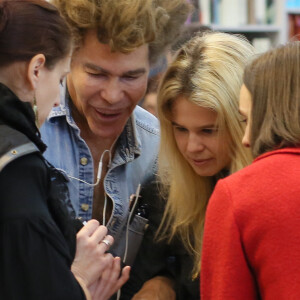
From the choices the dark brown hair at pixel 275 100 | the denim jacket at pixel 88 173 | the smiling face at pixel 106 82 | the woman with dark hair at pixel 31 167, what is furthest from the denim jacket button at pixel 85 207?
the dark brown hair at pixel 275 100

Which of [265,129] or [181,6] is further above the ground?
[181,6]

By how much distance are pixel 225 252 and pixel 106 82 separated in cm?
96

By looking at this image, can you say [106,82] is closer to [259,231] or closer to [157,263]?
[157,263]

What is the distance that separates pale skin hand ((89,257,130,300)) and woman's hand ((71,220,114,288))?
6 cm

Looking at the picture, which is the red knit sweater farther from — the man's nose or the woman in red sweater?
the man's nose

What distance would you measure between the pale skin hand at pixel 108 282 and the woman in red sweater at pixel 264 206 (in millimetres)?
471

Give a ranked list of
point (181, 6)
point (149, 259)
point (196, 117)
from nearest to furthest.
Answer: point (196, 117), point (149, 259), point (181, 6)

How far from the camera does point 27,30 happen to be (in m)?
1.45

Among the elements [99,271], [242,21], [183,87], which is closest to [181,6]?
[183,87]

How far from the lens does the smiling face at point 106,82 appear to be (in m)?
2.16

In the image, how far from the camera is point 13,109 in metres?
1.41

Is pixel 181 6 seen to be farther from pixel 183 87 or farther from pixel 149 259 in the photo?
pixel 149 259

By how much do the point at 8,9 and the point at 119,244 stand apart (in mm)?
994

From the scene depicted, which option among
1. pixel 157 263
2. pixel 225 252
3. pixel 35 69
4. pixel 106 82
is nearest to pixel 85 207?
pixel 157 263
